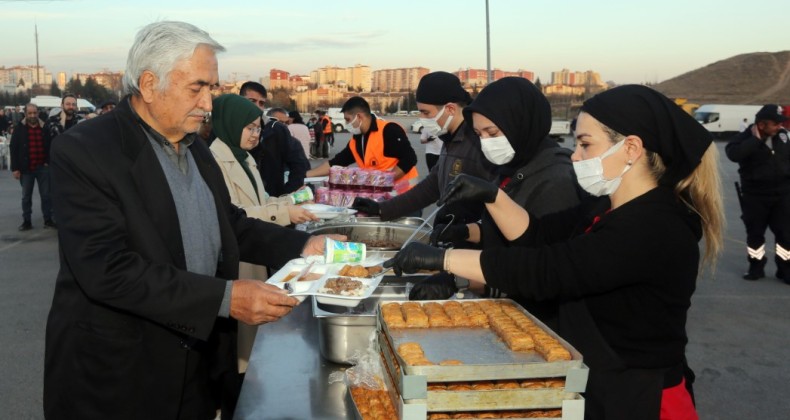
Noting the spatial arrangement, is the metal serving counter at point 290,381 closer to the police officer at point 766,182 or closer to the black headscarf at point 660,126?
the black headscarf at point 660,126

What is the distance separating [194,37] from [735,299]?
19.4 feet

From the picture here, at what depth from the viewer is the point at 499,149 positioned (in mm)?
2525

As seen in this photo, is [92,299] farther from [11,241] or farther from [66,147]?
[11,241]

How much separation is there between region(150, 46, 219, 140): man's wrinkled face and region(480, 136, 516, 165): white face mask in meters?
1.10

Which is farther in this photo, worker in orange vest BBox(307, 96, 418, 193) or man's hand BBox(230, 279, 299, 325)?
worker in orange vest BBox(307, 96, 418, 193)

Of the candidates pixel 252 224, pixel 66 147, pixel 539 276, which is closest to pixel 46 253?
pixel 252 224

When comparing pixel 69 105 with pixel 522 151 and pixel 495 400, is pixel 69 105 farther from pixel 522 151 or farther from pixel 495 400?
pixel 495 400

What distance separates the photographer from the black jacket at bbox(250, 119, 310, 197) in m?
6.22

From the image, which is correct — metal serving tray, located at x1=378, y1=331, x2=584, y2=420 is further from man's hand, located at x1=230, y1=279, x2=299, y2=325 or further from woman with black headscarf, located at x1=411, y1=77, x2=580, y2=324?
woman with black headscarf, located at x1=411, y1=77, x2=580, y2=324

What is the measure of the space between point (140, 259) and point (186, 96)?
0.51 m

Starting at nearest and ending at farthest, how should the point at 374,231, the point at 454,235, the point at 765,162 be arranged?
the point at 454,235, the point at 374,231, the point at 765,162

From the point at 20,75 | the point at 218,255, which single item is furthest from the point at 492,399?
the point at 20,75

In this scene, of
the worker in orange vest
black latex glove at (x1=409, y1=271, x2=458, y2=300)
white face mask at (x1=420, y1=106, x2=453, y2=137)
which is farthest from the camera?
the worker in orange vest

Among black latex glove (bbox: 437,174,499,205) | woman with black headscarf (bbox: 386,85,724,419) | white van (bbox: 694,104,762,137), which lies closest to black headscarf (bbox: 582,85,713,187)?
woman with black headscarf (bbox: 386,85,724,419)
